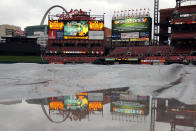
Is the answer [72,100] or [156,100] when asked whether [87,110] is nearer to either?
[72,100]

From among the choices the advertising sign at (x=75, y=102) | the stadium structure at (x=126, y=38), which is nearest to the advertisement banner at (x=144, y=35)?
the stadium structure at (x=126, y=38)

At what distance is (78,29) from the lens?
6175 cm

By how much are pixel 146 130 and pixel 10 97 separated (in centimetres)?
628

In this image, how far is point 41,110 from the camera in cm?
648

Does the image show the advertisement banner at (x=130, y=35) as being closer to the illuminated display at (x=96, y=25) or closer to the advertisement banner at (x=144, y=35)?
the advertisement banner at (x=144, y=35)

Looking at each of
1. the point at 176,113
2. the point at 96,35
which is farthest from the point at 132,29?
the point at 176,113

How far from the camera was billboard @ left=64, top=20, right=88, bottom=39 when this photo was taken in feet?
201

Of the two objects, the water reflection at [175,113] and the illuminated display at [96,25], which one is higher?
the illuminated display at [96,25]

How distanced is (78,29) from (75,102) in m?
56.3

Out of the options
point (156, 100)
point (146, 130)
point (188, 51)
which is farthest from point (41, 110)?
point (188, 51)

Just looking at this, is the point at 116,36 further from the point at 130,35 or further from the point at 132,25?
the point at 132,25

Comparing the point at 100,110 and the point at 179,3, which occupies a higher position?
the point at 179,3

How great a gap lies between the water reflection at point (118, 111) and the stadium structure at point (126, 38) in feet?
118

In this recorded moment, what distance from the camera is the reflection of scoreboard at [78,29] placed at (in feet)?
201
